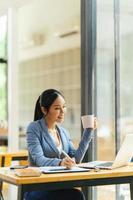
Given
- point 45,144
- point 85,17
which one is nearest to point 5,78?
point 85,17

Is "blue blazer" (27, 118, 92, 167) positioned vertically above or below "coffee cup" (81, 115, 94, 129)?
below

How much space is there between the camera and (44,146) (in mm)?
3014

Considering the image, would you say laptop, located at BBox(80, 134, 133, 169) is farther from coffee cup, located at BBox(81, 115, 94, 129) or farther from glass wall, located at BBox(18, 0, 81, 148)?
glass wall, located at BBox(18, 0, 81, 148)

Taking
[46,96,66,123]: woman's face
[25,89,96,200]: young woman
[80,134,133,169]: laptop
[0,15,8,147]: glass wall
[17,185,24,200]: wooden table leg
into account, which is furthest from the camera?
[0,15,8,147]: glass wall

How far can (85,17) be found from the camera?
3973 millimetres

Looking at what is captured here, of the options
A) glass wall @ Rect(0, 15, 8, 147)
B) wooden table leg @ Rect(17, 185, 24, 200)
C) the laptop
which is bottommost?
wooden table leg @ Rect(17, 185, 24, 200)

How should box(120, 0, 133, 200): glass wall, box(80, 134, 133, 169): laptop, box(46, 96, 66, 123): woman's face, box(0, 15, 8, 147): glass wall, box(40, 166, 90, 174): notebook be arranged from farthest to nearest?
box(0, 15, 8, 147): glass wall < box(120, 0, 133, 200): glass wall < box(46, 96, 66, 123): woman's face < box(80, 134, 133, 169): laptop < box(40, 166, 90, 174): notebook

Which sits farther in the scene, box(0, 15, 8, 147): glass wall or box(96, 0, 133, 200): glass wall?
box(0, 15, 8, 147): glass wall

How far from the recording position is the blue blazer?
2865 millimetres

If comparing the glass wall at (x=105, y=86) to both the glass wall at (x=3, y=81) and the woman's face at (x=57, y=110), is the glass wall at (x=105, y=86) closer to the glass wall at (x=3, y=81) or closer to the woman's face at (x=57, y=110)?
the woman's face at (x=57, y=110)

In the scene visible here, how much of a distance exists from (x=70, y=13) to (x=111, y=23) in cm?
364

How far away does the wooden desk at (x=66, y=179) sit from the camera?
7.38 feet

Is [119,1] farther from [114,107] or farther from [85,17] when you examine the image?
[114,107]

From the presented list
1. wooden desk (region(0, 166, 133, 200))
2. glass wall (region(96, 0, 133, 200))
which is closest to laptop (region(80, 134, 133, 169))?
wooden desk (region(0, 166, 133, 200))
